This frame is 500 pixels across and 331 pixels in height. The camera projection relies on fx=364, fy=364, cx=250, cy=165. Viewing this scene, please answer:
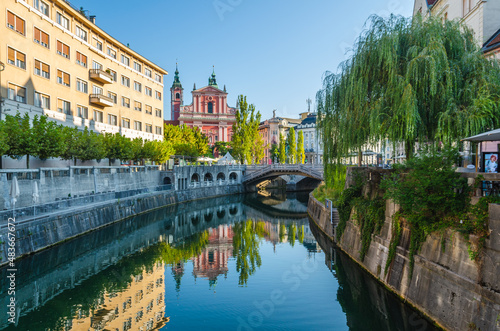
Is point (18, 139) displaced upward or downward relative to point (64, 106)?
downward

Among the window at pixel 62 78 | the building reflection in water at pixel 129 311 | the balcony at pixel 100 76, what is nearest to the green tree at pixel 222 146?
the balcony at pixel 100 76

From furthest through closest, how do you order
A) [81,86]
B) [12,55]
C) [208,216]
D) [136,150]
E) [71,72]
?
[136,150] < [208,216] < [81,86] < [71,72] < [12,55]

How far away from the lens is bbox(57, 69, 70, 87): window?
127ft

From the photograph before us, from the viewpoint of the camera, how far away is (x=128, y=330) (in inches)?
546

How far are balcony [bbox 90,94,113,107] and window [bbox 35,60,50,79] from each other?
25.0ft

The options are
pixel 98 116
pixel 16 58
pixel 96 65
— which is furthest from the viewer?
pixel 98 116

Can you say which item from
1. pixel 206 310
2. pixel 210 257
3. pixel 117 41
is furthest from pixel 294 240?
Result: pixel 117 41

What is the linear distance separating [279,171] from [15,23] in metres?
42.3

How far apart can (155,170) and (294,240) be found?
28586mm

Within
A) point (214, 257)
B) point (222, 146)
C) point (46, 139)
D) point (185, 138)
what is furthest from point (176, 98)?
point (214, 257)

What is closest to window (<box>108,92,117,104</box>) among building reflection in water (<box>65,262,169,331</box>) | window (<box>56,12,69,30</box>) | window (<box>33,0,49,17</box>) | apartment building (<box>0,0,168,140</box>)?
apartment building (<box>0,0,168,140</box>)

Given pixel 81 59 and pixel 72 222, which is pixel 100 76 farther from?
pixel 72 222

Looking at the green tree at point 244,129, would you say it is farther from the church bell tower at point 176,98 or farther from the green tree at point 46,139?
the church bell tower at point 176,98

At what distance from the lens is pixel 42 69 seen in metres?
35.8
